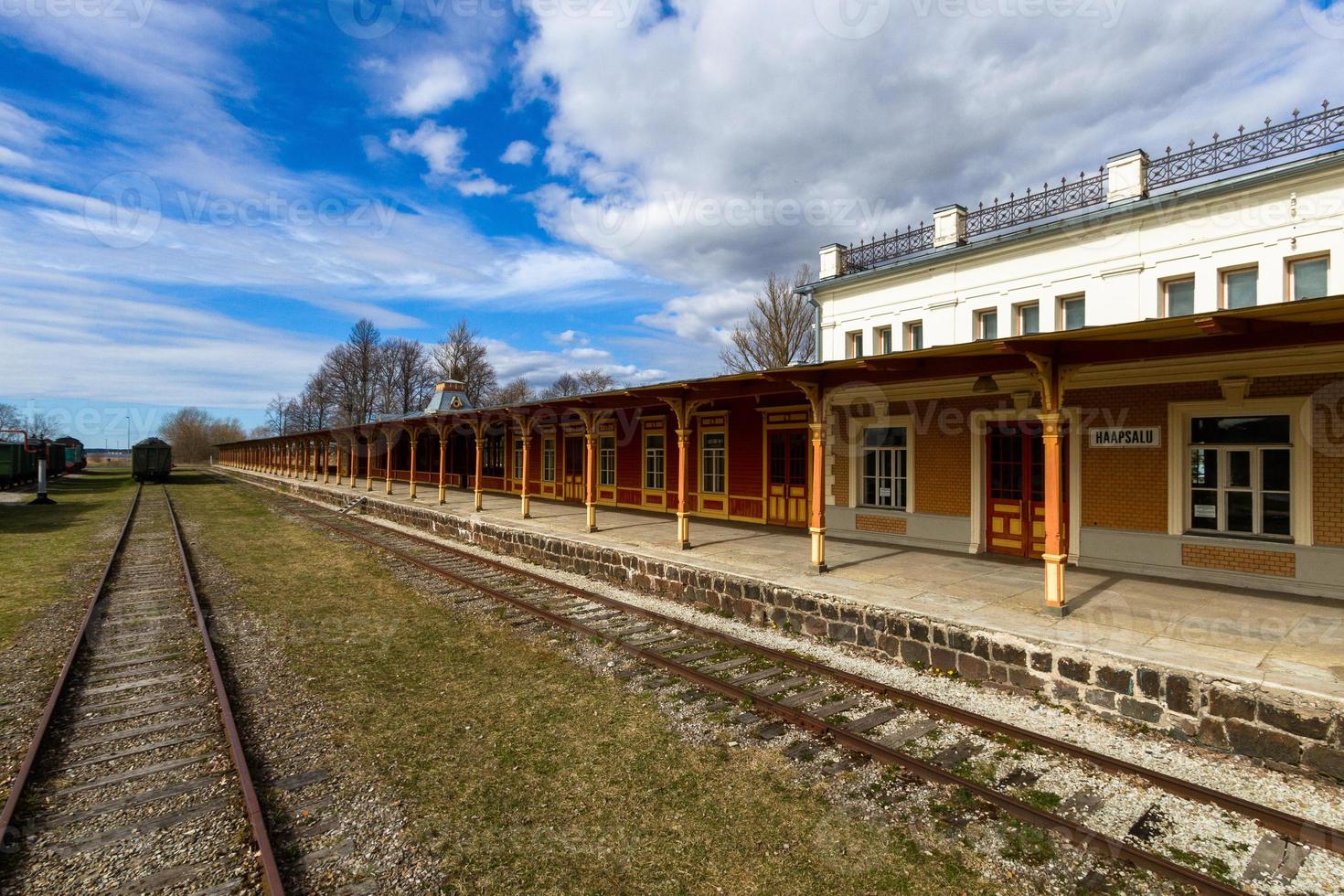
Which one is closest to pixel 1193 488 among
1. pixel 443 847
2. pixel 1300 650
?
pixel 1300 650

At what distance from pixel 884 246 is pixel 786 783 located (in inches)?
537

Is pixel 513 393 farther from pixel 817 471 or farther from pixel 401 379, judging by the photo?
pixel 817 471

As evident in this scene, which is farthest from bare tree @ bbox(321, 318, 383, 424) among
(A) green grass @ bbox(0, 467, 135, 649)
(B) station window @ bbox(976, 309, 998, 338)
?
(B) station window @ bbox(976, 309, 998, 338)

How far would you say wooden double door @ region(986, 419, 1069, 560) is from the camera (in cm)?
885

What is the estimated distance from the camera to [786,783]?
3.81m

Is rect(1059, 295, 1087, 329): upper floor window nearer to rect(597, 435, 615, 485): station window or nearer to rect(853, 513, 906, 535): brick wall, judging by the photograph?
rect(853, 513, 906, 535): brick wall

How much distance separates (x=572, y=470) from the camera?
59.9 feet

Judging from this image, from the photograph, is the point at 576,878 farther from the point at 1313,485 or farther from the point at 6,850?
the point at 1313,485

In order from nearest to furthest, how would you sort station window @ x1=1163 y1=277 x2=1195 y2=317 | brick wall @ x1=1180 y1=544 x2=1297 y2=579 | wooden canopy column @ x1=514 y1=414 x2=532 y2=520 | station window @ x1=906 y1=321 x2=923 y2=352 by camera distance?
1. brick wall @ x1=1180 y1=544 x2=1297 y2=579
2. station window @ x1=1163 y1=277 x2=1195 y2=317
3. station window @ x1=906 y1=321 x2=923 y2=352
4. wooden canopy column @ x1=514 y1=414 x2=532 y2=520

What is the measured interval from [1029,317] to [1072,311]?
732 millimetres

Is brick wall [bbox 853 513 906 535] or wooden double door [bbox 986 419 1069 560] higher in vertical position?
wooden double door [bbox 986 419 1069 560]

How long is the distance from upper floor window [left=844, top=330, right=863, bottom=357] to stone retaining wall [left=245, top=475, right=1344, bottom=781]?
8363 millimetres

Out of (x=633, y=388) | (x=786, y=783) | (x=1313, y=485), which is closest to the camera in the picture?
(x=786, y=783)

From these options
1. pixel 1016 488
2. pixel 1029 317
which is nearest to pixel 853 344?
pixel 1029 317
